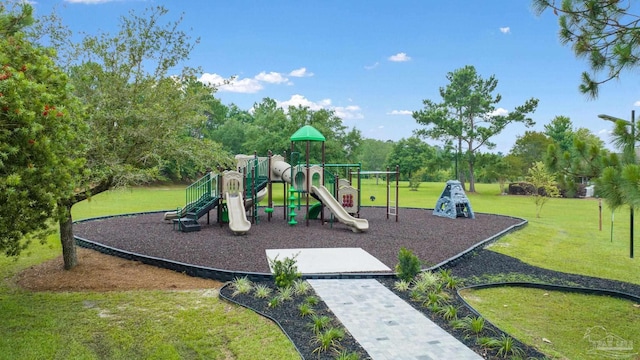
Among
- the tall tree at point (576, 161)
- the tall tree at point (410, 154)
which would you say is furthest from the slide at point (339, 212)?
the tall tree at point (410, 154)

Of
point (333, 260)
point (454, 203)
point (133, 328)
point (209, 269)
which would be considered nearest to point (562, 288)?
point (333, 260)

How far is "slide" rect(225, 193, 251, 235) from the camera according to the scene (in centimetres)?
1208

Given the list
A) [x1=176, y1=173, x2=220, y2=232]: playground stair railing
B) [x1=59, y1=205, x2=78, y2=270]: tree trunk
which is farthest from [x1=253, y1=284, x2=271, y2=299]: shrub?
[x1=176, y1=173, x2=220, y2=232]: playground stair railing

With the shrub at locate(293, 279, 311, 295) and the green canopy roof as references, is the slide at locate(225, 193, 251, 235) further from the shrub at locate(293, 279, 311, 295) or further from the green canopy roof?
the shrub at locate(293, 279, 311, 295)

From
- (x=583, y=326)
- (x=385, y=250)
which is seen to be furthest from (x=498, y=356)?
(x=385, y=250)

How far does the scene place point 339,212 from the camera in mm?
13602

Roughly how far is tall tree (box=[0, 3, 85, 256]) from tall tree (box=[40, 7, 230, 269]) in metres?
2.05

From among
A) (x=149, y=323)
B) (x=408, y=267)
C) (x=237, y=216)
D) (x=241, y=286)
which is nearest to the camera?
(x=149, y=323)

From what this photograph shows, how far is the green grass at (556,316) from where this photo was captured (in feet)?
16.9

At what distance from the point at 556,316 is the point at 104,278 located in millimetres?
7748

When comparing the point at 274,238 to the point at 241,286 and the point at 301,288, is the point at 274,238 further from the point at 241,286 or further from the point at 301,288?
the point at 301,288

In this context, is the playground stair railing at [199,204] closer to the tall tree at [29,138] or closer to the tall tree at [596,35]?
the tall tree at [29,138]

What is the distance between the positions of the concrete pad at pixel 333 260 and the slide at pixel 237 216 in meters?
2.20

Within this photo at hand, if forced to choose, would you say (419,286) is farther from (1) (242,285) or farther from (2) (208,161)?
(2) (208,161)
